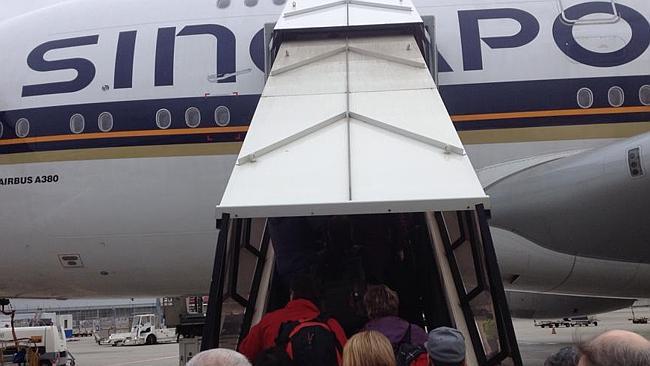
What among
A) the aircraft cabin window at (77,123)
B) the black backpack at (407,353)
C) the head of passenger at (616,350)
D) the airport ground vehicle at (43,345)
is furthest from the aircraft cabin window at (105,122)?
the airport ground vehicle at (43,345)

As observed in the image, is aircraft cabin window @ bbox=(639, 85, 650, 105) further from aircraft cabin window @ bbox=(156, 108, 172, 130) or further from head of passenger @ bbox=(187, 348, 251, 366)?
head of passenger @ bbox=(187, 348, 251, 366)

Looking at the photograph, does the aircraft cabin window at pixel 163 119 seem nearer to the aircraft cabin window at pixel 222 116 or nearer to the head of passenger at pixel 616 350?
the aircraft cabin window at pixel 222 116

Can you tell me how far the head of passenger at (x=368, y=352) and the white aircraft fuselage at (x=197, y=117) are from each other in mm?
5495

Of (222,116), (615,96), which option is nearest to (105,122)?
(222,116)

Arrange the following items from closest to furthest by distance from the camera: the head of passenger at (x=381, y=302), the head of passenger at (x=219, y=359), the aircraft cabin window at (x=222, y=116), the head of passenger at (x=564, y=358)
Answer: the head of passenger at (x=219, y=359), the head of passenger at (x=564, y=358), the head of passenger at (x=381, y=302), the aircraft cabin window at (x=222, y=116)

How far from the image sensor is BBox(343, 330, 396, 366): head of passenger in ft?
10.5

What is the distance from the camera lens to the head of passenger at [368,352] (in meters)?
3.20

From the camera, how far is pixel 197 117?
907 cm

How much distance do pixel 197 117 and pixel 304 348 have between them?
551cm

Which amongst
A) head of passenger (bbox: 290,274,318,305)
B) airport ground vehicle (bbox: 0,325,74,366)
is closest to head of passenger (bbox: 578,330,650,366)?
head of passenger (bbox: 290,274,318,305)

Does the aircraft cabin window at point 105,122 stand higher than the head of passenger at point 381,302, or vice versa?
the aircraft cabin window at point 105,122

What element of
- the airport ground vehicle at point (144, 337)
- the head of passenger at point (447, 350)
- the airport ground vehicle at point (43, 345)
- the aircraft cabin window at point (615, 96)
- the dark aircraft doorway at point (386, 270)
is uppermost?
the aircraft cabin window at point (615, 96)

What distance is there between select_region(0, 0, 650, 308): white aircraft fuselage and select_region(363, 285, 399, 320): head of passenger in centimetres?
432

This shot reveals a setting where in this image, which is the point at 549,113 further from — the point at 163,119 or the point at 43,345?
the point at 43,345
